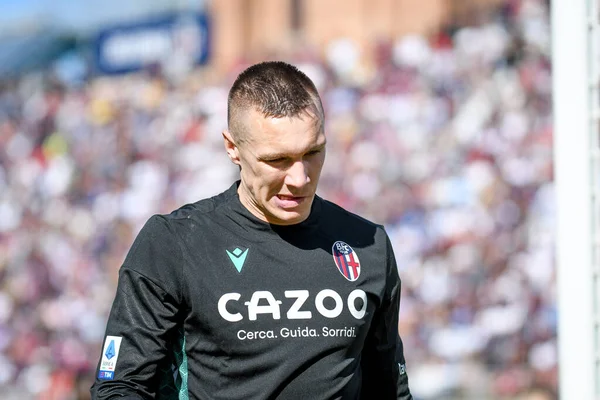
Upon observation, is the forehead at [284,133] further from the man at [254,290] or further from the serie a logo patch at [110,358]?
the serie a logo patch at [110,358]

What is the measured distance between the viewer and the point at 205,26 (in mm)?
13836

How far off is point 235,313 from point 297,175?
1.33 feet

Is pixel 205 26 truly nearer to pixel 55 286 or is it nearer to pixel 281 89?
pixel 55 286

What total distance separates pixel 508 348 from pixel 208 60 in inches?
281

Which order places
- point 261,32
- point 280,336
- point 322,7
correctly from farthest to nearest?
1. point 261,32
2. point 322,7
3. point 280,336

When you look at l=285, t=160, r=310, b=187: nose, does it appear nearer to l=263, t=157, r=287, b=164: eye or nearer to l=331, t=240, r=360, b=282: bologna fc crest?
l=263, t=157, r=287, b=164: eye

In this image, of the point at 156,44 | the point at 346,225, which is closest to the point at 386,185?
the point at 156,44

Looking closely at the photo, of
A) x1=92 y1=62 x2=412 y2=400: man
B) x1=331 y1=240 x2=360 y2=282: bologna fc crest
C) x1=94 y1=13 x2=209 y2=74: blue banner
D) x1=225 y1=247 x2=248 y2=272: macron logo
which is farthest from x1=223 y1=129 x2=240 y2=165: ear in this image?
x1=94 y1=13 x2=209 y2=74: blue banner

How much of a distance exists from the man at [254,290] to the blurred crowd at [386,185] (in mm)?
6039

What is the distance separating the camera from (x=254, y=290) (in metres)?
2.49

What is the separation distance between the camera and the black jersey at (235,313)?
8.01 feet

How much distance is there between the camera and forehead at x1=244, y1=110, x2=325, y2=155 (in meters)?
2.43

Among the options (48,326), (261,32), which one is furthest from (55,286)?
(261,32)

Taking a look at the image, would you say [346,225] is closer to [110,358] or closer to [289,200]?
[289,200]
